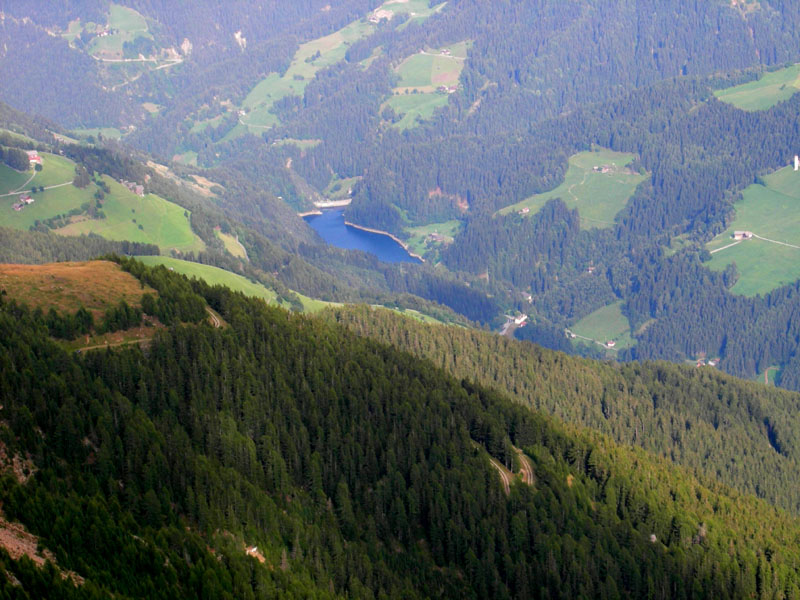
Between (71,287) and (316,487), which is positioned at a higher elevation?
(71,287)

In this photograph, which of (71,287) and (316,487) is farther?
(71,287)

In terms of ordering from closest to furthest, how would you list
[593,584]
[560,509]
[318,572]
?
1. [318,572]
2. [593,584]
3. [560,509]

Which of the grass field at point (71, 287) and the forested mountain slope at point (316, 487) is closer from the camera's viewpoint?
the forested mountain slope at point (316, 487)

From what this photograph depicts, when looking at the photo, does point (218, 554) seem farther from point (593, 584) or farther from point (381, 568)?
point (593, 584)

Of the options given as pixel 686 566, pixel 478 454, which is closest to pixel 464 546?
pixel 478 454
